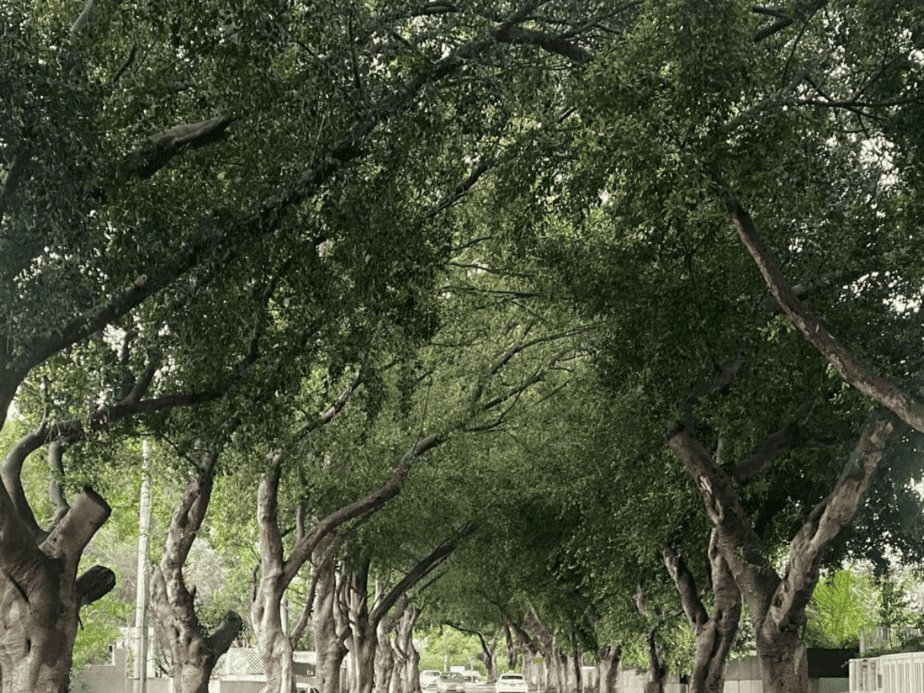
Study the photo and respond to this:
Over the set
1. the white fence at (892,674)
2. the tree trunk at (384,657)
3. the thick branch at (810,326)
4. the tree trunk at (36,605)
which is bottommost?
the tree trunk at (384,657)

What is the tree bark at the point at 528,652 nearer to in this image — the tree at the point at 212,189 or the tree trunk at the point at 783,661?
the tree trunk at the point at 783,661

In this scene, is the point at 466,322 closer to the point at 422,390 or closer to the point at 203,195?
the point at 422,390

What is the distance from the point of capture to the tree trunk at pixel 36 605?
478 inches

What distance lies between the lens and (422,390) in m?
25.5

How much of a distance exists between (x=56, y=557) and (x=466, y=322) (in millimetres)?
11148

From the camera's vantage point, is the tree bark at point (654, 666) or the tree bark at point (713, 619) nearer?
the tree bark at point (713, 619)

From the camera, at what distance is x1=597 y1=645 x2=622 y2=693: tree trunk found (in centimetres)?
4184

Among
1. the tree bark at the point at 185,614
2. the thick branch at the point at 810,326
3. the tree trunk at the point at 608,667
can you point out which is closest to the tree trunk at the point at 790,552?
the thick branch at the point at 810,326

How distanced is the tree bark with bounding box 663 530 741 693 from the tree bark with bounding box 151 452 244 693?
7606 mm

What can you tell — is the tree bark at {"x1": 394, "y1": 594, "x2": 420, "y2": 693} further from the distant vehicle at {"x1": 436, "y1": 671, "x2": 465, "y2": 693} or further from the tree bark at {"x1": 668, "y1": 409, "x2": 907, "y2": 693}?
the tree bark at {"x1": 668, "y1": 409, "x2": 907, "y2": 693}

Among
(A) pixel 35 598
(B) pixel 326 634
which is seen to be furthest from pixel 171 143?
(B) pixel 326 634

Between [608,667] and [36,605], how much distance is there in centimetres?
3229

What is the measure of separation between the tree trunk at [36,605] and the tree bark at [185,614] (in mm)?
6308

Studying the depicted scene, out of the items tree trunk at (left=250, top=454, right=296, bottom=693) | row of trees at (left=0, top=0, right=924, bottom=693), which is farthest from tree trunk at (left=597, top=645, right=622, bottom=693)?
row of trees at (left=0, top=0, right=924, bottom=693)
